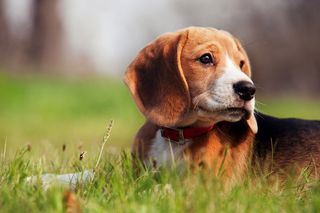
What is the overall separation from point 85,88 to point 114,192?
1284cm

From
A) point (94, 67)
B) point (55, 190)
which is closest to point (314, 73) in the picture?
point (94, 67)

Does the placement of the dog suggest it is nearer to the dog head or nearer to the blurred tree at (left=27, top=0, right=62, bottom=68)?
the dog head

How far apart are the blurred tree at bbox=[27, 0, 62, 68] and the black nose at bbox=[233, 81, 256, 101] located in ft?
60.5

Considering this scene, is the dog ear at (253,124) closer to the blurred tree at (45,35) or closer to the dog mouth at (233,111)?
the dog mouth at (233,111)

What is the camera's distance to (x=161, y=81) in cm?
522

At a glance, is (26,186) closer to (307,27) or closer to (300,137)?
(300,137)

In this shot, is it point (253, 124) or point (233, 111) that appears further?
point (253, 124)

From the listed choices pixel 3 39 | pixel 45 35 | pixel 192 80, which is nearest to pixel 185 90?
pixel 192 80

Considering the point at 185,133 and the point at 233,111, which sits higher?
the point at 233,111

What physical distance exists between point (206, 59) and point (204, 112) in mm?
431

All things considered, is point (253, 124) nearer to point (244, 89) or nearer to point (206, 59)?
point (244, 89)

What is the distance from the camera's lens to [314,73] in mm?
30219

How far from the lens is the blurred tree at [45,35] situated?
22812 millimetres

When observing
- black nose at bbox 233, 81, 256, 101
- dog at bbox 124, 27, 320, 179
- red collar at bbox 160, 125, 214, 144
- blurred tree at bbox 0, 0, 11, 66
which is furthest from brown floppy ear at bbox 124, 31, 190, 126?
blurred tree at bbox 0, 0, 11, 66
